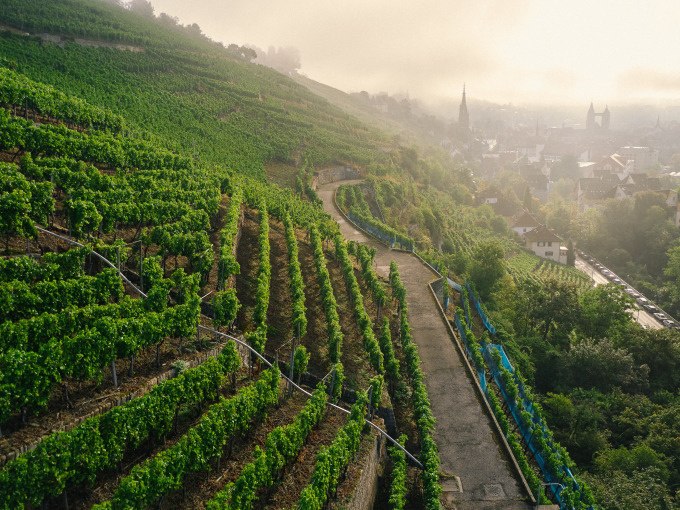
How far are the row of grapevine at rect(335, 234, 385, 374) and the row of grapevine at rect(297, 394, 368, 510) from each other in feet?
15.2

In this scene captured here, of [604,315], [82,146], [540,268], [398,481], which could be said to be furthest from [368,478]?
[540,268]

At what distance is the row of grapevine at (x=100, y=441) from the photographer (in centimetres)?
1294

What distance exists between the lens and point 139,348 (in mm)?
18406

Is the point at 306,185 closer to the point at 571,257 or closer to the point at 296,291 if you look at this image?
the point at 296,291

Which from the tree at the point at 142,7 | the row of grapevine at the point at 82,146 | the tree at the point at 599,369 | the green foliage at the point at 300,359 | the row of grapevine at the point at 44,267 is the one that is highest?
the tree at the point at 142,7

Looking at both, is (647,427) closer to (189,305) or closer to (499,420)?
(499,420)

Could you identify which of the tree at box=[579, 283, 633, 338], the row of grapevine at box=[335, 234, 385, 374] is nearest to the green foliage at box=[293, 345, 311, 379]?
the row of grapevine at box=[335, 234, 385, 374]

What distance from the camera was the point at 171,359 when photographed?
19.9 m

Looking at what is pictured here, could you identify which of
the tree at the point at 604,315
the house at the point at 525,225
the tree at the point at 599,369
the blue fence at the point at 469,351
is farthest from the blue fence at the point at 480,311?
the house at the point at 525,225

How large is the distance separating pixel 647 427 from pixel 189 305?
21892 millimetres

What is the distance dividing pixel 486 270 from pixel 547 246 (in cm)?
4416

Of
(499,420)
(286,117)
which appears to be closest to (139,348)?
(499,420)

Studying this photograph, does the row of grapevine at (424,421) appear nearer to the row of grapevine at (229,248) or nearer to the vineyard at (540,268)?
the row of grapevine at (229,248)

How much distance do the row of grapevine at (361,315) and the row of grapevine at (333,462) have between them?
464 cm
